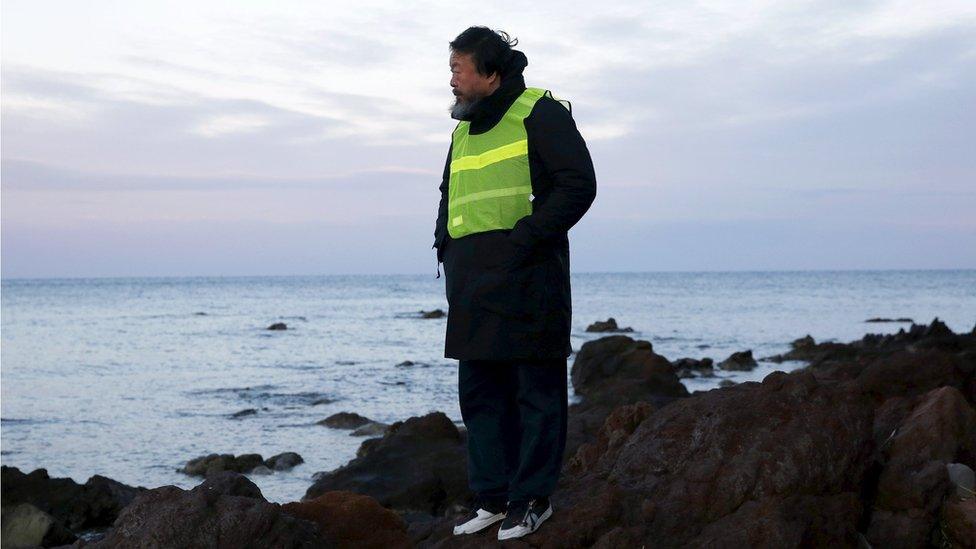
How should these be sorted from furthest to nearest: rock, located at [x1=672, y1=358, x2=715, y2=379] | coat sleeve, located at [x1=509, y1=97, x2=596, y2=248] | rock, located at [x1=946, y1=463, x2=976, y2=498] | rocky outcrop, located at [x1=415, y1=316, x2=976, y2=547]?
rock, located at [x1=672, y1=358, x2=715, y2=379] → rock, located at [x1=946, y1=463, x2=976, y2=498] → rocky outcrop, located at [x1=415, y1=316, x2=976, y2=547] → coat sleeve, located at [x1=509, y1=97, x2=596, y2=248]

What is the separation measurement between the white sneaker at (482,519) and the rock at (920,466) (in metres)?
1.87

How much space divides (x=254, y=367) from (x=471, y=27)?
25.6m

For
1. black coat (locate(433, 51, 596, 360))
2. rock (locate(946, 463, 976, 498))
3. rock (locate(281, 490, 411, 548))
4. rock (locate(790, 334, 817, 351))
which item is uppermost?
black coat (locate(433, 51, 596, 360))

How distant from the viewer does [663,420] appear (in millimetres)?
5098

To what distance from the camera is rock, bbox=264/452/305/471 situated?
13453 millimetres

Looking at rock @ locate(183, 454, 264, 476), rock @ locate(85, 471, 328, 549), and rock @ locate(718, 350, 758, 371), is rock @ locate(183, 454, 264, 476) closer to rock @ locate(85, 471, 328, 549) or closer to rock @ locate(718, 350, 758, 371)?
rock @ locate(85, 471, 328, 549)

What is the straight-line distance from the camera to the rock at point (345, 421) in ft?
55.4

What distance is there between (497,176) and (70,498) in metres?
7.92

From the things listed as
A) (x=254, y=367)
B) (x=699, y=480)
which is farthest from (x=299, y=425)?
(x=699, y=480)

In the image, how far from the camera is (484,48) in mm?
4297

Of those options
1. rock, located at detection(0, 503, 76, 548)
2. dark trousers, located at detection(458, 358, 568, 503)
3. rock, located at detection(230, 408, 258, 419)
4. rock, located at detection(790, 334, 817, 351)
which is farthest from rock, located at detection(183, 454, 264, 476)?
rock, located at detection(790, 334, 817, 351)

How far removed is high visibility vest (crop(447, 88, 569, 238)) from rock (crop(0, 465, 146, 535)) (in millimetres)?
7439

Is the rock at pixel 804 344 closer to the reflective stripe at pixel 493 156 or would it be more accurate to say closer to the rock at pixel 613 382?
the rock at pixel 613 382

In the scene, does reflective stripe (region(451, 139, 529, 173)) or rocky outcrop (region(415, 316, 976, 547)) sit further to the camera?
rocky outcrop (region(415, 316, 976, 547))
